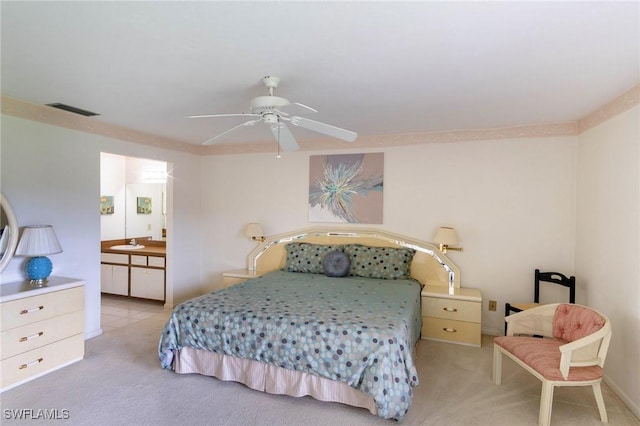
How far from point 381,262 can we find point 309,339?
1.87 metres

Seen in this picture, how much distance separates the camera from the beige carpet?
2354mm

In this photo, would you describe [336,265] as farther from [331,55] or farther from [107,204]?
[107,204]

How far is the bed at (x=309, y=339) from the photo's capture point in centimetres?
234

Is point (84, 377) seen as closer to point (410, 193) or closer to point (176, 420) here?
point (176, 420)

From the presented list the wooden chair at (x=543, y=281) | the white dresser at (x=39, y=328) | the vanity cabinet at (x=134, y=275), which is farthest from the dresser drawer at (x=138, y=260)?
the wooden chair at (x=543, y=281)

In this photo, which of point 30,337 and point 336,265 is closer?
point 30,337

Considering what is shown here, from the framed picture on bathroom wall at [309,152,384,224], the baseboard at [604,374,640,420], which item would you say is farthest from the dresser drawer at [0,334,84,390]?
the baseboard at [604,374,640,420]

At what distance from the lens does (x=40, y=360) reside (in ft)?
9.49

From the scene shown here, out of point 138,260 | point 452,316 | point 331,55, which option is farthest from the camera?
point 138,260

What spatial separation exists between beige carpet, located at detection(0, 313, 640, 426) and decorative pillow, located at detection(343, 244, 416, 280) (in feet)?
3.70

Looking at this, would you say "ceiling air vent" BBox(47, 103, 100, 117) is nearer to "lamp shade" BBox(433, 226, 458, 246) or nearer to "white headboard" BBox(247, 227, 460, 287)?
"white headboard" BBox(247, 227, 460, 287)

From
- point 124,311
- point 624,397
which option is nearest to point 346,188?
point 624,397

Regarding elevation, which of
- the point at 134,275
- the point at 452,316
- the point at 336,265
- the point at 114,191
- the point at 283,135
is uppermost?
the point at 283,135

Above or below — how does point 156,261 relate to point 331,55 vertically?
below
